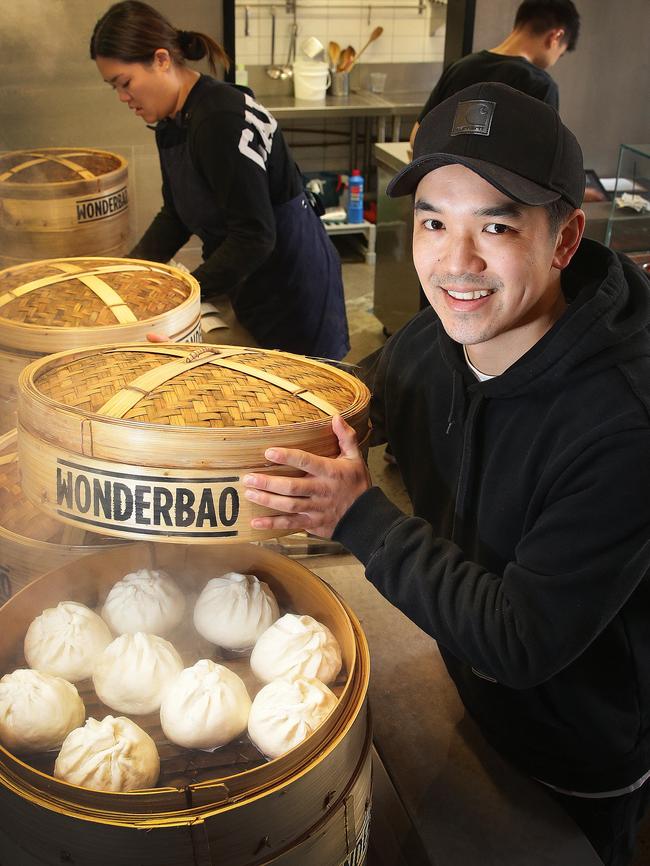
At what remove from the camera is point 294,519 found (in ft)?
4.04

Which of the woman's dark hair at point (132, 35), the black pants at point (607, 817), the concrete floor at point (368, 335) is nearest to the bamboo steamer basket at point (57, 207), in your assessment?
the woman's dark hair at point (132, 35)

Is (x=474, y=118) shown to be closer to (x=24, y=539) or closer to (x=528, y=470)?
(x=528, y=470)

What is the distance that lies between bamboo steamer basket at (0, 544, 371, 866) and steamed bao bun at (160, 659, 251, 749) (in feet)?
0.10

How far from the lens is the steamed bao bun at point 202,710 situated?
1202 millimetres

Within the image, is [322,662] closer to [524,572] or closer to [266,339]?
[524,572]

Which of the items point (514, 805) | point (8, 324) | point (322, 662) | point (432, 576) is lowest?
point (514, 805)

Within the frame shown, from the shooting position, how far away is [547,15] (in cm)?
385

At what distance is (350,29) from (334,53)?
374mm

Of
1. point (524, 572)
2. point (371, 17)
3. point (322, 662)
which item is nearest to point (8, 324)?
point (322, 662)

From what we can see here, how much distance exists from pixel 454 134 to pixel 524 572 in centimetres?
68

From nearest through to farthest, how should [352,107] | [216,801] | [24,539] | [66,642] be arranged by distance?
[216,801] < [66,642] < [24,539] < [352,107]

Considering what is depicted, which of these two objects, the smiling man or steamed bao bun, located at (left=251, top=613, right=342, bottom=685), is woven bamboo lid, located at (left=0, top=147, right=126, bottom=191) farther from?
steamed bao bun, located at (left=251, top=613, right=342, bottom=685)

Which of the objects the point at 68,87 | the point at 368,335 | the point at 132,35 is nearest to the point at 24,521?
the point at 132,35

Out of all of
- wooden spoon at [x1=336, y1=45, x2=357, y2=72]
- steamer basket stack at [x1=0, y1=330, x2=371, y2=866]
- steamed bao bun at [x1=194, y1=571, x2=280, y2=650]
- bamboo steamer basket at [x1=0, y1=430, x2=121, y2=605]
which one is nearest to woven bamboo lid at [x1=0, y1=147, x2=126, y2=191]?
bamboo steamer basket at [x1=0, y1=430, x2=121, y2=605]
